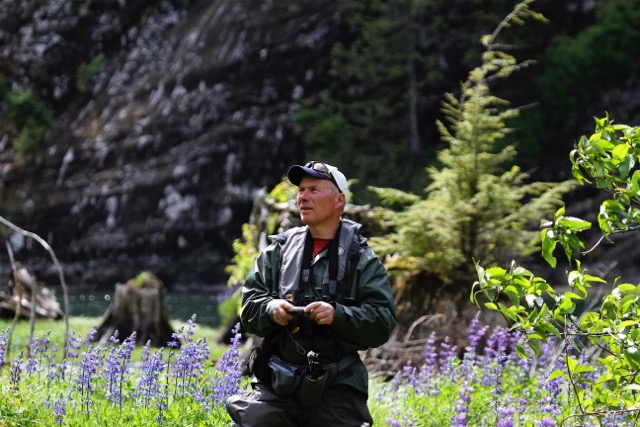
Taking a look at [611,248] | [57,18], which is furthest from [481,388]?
[57,18]

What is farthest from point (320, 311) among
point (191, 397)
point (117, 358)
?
point (117, 358)

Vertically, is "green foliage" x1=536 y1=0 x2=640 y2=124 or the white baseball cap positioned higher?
the white baseball cap

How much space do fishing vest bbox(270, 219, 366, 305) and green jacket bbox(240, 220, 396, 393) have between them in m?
0.02

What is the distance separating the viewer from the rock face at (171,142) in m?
39.8

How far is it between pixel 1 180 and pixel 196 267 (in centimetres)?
1100

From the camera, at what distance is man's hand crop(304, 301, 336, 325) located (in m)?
4.62

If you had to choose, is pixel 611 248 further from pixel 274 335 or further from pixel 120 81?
pixel 274 335

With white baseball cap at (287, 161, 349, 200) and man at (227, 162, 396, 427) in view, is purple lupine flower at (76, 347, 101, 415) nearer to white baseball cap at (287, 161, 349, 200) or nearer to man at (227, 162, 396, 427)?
man at (227, 162, 396, 427)

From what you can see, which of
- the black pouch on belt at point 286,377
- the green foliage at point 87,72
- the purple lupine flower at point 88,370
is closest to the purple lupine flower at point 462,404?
the black pouch on belt at point 286,377

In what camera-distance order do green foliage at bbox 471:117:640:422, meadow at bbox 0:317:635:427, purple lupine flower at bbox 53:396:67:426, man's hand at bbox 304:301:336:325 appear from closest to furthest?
green foliage at bbox 471:117:640:422, man's hand at bbox 304:301:336:325, purple lupine flower at bbox 53:396:67:426, meadow at bbox 0:317:635:427

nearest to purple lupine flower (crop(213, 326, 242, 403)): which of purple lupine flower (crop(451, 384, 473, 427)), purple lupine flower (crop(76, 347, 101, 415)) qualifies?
purple lupine flower (crop(76, 347, 101, 415))

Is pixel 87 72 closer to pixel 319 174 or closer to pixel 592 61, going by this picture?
pixel 592 61

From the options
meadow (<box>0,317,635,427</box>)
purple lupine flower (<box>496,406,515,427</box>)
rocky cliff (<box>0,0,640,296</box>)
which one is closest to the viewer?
purple lupine flower (<box>496,406,515,427</box>)

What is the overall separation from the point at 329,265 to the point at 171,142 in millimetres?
37230
